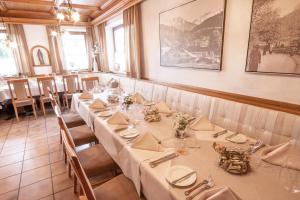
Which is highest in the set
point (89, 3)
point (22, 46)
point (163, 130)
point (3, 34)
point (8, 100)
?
point (89, 3)

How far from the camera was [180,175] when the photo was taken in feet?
3.18

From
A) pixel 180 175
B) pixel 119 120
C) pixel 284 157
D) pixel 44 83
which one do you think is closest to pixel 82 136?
pixel 119 120

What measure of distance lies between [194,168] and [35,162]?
2.39m

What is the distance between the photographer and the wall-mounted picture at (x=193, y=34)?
218 centimetres

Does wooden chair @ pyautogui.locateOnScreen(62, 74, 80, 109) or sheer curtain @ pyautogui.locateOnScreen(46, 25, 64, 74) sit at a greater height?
sheer curtain @ pyautogui.locateOnScreen(46, 25, 64, 74)

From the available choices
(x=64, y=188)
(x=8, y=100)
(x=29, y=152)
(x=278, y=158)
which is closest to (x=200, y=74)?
(x=278, y=158)

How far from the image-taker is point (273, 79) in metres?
1.76

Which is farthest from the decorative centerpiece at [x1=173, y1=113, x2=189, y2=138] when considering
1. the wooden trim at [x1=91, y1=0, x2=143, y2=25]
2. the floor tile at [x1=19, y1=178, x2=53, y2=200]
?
the wooden trim at [x1=91, y1=0, x2=143, y2=25]

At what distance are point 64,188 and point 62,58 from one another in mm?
4687

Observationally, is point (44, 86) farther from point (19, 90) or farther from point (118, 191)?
point (118, 191)

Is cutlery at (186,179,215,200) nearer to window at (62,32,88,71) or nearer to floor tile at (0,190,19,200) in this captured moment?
floor tile at (0,190,19,200)

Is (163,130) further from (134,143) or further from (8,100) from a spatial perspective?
(8,100)

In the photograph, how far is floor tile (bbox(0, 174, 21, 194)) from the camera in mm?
1987

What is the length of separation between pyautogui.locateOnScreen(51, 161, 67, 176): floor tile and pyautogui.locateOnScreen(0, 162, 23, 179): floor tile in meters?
0.42
